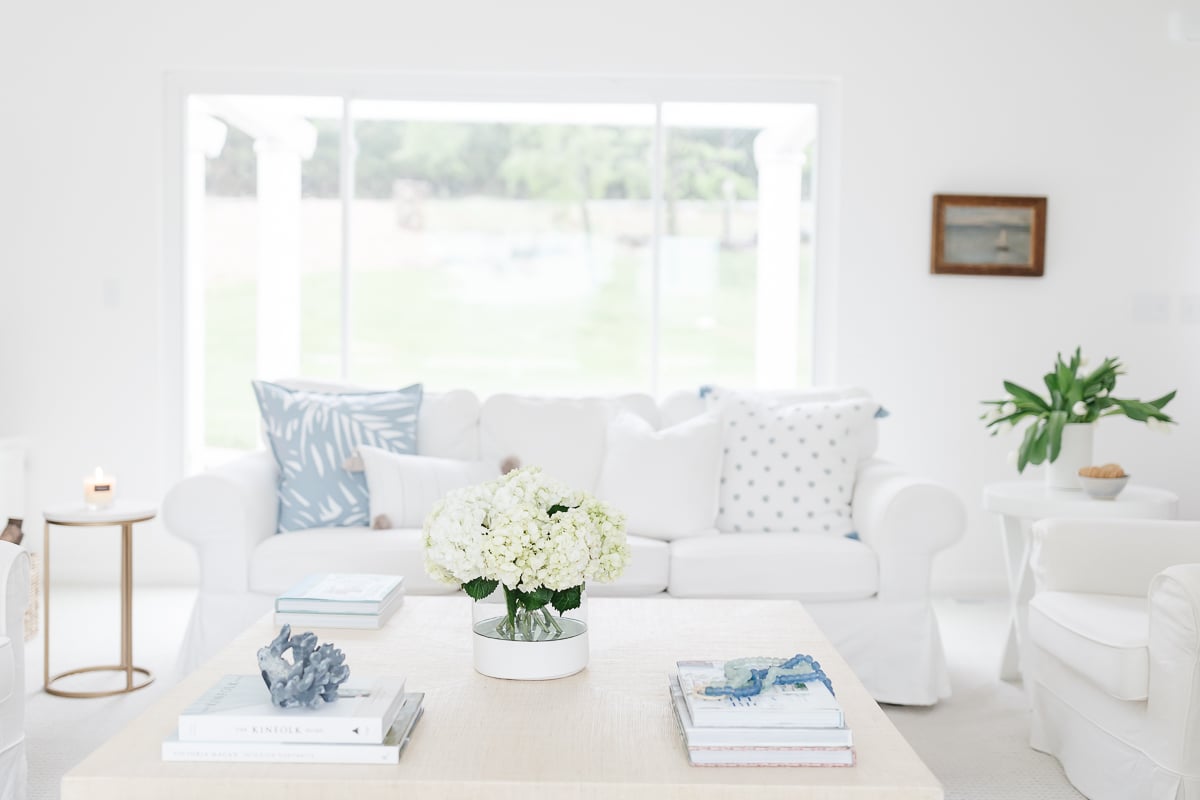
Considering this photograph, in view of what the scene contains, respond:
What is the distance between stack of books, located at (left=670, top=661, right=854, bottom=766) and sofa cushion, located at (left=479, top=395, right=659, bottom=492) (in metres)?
1.97

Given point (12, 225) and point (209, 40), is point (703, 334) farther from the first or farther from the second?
point (12, 225)

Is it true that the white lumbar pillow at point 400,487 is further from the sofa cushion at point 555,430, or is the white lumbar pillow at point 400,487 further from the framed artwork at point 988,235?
the framed artwork at point 988,235

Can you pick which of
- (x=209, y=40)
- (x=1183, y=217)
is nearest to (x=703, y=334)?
(x=1183, y=217)

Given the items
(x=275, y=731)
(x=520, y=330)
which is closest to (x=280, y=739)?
(x=275, y=731)

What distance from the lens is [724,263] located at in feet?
16.6

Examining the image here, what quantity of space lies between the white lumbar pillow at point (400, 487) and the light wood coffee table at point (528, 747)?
1115mm

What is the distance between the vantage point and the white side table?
3445 mm

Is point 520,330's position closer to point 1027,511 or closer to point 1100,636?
point 1027,511

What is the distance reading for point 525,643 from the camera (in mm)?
2105

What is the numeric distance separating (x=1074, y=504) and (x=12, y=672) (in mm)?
2818

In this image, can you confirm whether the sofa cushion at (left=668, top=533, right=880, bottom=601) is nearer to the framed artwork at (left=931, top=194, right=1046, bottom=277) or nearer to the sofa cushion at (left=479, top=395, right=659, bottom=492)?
the sofa cushion at (left=479, top=395, right=659, bottom=492)

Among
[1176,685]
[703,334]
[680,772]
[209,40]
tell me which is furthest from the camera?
[703,334]

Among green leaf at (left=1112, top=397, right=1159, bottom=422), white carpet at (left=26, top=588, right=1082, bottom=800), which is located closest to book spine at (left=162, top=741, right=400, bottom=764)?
white carpet at (left=26, top=588, right=1082, bottom=800)

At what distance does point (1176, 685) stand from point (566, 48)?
3.44 m
